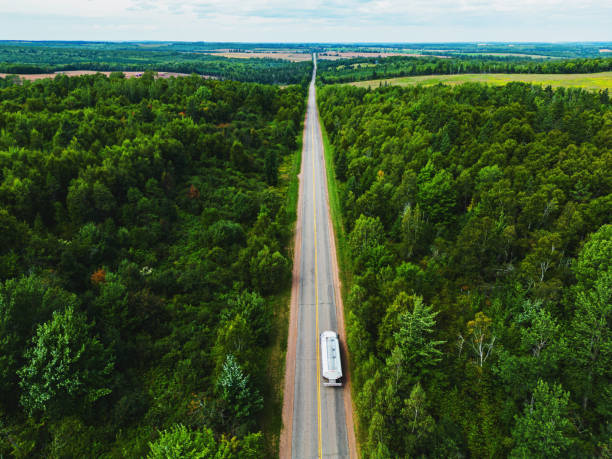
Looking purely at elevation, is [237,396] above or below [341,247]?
below

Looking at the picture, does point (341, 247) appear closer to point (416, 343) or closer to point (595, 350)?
point (416, 343)

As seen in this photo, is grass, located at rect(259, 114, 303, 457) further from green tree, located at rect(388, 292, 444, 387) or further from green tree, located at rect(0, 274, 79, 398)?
green tree, located at rect(0, 274, 79, 398)

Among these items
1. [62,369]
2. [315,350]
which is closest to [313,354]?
[315,350]

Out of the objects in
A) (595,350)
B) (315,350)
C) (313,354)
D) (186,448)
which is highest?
(595,350)

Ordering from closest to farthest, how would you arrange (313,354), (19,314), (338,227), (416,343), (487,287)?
(19,314), (416,343), (313,354), (487,287), (338,227)

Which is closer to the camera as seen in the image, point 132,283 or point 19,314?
point 19,314

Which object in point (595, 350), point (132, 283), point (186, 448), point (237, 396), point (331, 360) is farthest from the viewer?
point (132, 283)

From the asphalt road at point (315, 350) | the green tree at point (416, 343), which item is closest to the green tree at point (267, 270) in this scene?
the asphalt road at point (315, 350)
